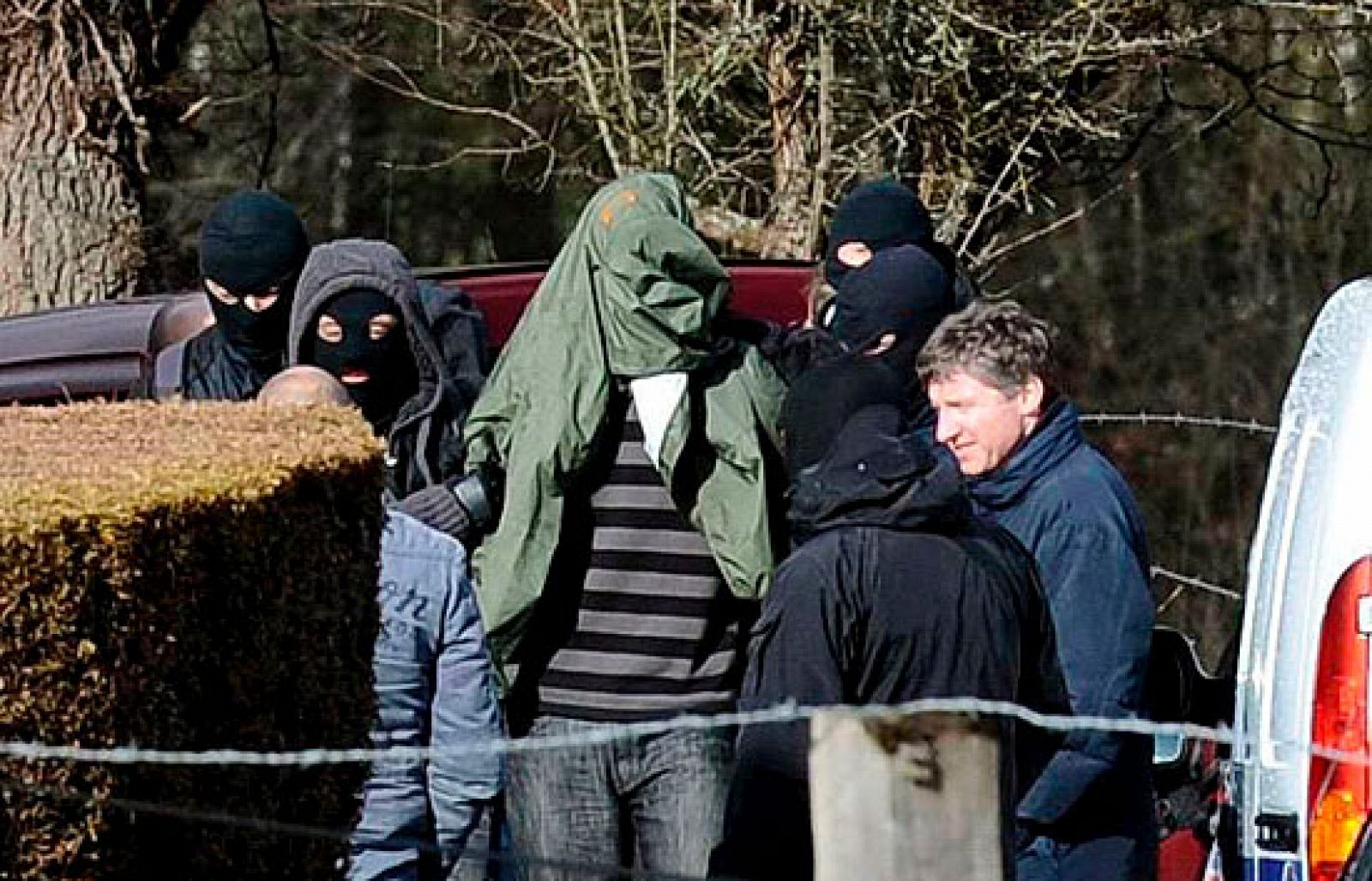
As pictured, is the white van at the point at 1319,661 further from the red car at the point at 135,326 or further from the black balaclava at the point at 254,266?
the red car at the point at 135,326

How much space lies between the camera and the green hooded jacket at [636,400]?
5.63m

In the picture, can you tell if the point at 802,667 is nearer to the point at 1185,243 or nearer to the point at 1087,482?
the point at 1087,482

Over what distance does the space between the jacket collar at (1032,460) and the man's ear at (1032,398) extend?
0.07ft

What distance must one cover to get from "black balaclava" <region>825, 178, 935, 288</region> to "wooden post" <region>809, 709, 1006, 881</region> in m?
3.21

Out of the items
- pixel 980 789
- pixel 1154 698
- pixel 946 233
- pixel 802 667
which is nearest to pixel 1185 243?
pixel 946 233

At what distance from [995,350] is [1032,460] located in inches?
7.9

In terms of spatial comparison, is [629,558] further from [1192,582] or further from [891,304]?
[1192,582]

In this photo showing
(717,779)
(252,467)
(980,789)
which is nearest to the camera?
(980,789)

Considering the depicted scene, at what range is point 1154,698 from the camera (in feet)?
19.7

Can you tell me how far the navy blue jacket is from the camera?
509 centimetres

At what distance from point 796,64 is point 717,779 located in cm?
513

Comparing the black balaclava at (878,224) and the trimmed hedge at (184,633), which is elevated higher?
the black balaclava at (878,224)

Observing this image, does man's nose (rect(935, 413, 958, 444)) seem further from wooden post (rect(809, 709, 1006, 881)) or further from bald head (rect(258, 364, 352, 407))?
wooden post (rect(809, 709, 1006, 881))

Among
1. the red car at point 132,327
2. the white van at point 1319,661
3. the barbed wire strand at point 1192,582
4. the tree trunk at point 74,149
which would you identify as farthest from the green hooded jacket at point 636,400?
the barbed wire strand at point 1192,582
